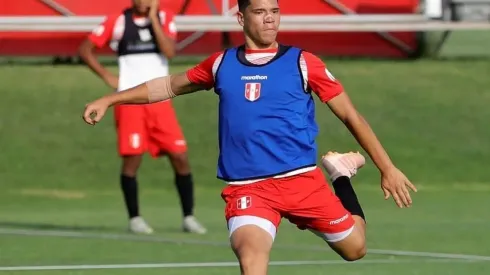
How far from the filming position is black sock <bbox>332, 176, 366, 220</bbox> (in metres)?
9.39

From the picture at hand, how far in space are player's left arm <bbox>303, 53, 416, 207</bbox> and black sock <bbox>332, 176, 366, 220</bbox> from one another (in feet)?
3.47

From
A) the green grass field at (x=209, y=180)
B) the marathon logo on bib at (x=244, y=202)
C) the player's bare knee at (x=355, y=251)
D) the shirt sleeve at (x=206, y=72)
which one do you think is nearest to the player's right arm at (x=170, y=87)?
the shirt sleeve at (x=206, y=72)

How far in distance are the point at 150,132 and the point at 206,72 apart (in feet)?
17.6

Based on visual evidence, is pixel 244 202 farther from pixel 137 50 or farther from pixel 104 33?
pixel 104 33

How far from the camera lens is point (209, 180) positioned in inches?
714

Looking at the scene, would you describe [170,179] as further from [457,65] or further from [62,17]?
[457,65]

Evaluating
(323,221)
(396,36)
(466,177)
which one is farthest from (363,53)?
(323,221)

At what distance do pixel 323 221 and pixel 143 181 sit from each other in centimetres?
944

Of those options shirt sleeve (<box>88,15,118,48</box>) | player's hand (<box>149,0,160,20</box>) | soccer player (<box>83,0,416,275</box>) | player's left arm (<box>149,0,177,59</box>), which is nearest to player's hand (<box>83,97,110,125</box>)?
soccer player (<box>83,0,416,275</box>)

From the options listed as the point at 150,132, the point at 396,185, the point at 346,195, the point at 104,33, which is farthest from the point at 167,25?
the point at 396,185

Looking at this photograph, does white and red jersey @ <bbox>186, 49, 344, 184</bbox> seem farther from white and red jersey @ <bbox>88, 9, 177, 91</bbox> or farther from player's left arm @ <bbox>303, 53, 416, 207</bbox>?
white and red jersey @ <bbox>88, 9, 177, 91</bbox>

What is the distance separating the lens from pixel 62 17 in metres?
20.8

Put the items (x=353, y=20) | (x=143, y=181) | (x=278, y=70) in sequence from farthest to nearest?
(x=353, y=20), (x=143, y=181), (x=278, y=70)

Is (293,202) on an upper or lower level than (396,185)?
lower
